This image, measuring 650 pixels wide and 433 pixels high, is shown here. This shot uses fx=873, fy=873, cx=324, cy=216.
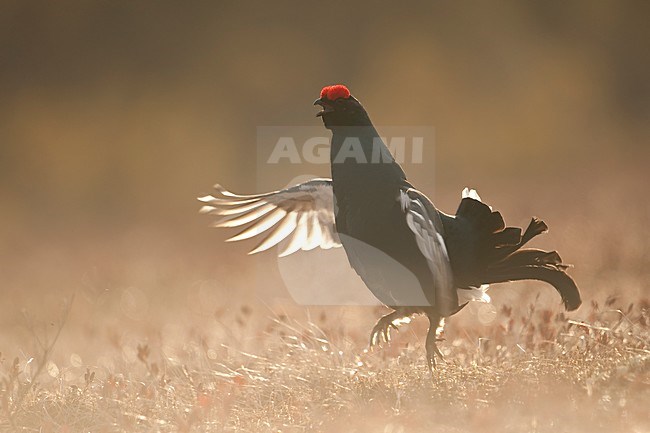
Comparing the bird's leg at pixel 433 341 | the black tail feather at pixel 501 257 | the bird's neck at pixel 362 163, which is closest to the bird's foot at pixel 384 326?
the bird's leg at pixel 433 341

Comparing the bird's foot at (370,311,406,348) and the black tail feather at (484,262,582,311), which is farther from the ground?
the black tail feather at (484,262,582,311)

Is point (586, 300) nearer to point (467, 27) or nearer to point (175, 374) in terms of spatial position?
point (175, 374)

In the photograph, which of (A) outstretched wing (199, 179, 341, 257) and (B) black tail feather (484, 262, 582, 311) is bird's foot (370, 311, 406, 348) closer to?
(B) black tail feather (484, 262, 582, 311)

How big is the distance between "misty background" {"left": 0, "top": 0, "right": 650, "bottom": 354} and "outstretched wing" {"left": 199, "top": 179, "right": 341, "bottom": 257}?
475 cm

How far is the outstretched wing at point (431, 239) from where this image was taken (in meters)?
4.64

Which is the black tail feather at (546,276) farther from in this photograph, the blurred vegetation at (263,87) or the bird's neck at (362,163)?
the blurred vegetation at (263,87)

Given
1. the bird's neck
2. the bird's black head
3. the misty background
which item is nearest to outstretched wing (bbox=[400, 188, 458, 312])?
the bird's neck

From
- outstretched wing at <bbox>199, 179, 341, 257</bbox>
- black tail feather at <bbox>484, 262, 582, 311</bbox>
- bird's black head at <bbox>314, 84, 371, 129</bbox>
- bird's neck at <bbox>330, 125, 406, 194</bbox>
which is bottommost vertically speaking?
black tail feather at <bbox>484, 262, 582, 311</bbox>

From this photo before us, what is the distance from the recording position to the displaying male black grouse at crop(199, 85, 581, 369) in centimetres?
467

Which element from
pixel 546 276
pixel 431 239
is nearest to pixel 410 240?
pixel 431 239

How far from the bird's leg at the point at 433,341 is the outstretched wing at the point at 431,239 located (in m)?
0.07

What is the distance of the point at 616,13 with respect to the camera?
16250 millimetres

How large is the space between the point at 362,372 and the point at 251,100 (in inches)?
457

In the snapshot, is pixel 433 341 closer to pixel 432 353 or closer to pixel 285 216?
pixel 432 353
